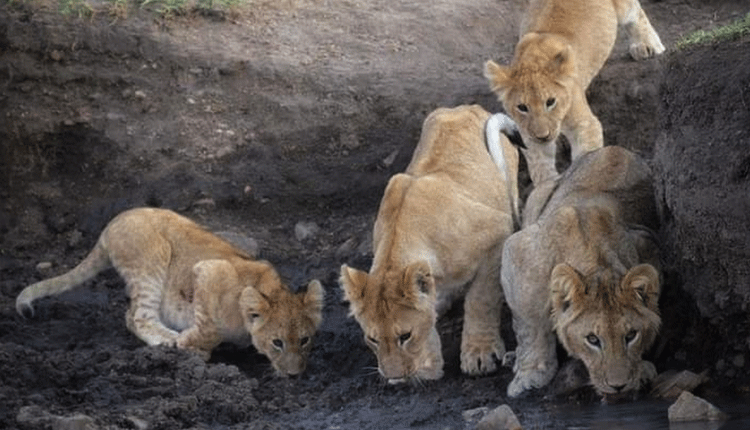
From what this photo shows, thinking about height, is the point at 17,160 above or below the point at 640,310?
below

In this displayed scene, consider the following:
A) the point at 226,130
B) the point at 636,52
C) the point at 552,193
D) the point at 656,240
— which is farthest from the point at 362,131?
the point at 656,240

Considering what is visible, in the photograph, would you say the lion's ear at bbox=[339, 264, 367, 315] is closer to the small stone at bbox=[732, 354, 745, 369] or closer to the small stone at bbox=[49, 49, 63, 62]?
the small stone at bbox=[732, 354, 745, 369]

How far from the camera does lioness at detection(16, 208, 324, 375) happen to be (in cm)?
1145

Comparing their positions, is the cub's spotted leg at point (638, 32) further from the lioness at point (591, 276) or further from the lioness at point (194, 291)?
the lioness at point (194, 291)

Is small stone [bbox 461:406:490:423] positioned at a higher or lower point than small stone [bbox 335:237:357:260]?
higher

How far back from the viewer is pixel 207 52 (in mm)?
14680

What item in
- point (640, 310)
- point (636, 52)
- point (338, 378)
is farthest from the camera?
point (636, 52)

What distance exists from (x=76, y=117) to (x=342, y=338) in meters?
3.41

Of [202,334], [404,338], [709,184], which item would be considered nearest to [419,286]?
[404,338]

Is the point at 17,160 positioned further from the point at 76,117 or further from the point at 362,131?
the point at 362,131

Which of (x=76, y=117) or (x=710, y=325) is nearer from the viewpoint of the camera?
(x=710, y=325)

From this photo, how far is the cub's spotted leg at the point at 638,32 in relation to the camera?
14.0 m

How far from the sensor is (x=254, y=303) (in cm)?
1148

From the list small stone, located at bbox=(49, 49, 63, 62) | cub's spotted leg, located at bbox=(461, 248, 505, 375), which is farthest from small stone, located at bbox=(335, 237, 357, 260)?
small stone, located at bbox=(49, 49, 63, 62)
